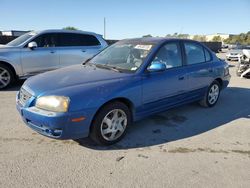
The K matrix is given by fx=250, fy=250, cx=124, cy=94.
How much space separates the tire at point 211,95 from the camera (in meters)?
5.69

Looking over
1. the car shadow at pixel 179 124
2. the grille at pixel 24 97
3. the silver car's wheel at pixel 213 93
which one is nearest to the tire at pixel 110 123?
the car shadow at pixel 179 124

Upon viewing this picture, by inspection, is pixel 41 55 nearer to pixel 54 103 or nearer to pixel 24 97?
pixel 24 97

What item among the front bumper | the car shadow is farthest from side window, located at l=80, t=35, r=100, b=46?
the front bumper

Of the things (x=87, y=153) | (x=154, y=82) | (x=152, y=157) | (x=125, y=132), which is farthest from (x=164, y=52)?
(x=87, y=153)

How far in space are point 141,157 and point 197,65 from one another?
2.63 meters

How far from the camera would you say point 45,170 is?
9.97 ft

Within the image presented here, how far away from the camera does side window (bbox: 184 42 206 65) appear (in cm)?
505

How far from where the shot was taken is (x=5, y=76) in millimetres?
7105

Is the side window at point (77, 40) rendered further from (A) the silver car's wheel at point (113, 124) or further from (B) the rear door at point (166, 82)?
(A) the silver car's wheel at point (113, 124)

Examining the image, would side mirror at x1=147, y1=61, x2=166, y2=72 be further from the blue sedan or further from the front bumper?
the front bumper

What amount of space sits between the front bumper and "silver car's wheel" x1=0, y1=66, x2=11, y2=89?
4.18 metres

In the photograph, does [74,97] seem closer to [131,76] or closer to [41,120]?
[41,120]

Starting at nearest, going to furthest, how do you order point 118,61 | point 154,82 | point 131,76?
1. point 131,76
2. point 154,82
3. point 118,61

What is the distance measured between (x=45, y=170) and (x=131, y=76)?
181 centimetres
